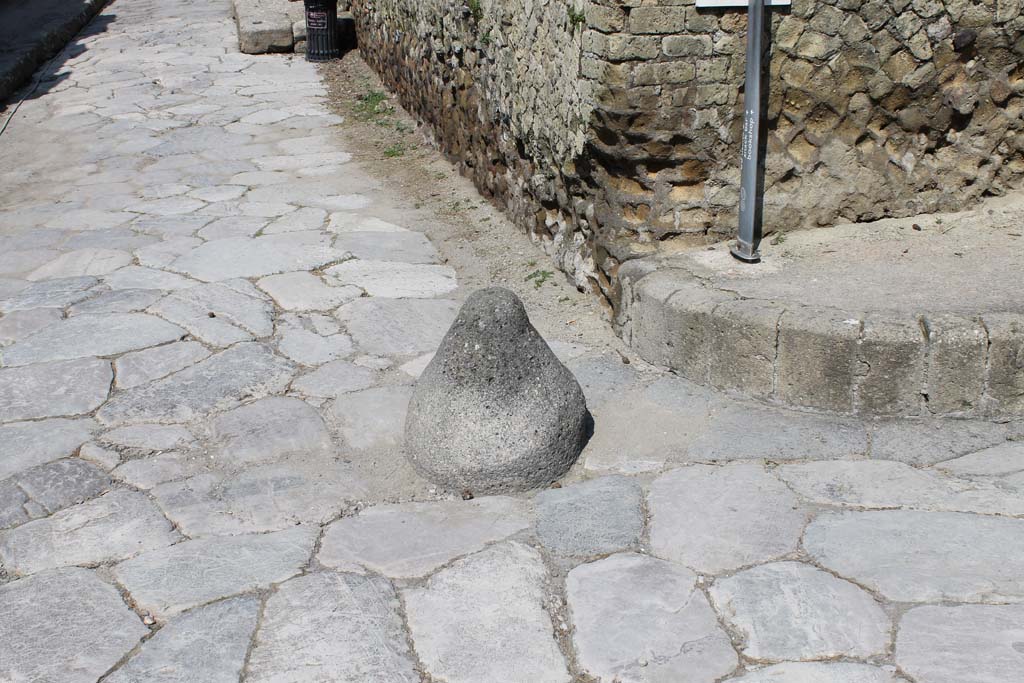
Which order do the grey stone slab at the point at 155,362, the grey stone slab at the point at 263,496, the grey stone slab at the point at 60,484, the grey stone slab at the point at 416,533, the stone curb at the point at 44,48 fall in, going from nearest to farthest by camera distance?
the grey stone slab at the point at 416,533 → the grey stone slab at the point at 263,496 → the grey stone slab at the point at 60,484 → the grey stone slab at the point at 155,362 → the stone curb at the point at 44,48

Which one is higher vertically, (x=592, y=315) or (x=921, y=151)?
(x=921, y=151)

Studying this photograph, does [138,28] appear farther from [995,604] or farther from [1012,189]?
[995,604]

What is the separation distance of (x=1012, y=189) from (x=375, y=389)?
9.09 ft

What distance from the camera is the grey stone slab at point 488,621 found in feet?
8.23

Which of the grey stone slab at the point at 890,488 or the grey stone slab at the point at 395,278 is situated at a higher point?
the grey stone slab at the point at 395,278

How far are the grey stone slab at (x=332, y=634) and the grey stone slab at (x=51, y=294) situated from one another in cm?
257

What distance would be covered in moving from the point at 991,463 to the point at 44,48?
10.6m

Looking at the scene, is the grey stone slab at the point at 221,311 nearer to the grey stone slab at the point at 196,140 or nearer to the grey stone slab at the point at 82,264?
the grey stone slab at the point at 82,264

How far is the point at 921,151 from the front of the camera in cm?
420

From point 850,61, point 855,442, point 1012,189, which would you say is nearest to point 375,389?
point 855,442

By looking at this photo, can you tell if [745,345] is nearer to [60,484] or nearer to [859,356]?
[859,356]

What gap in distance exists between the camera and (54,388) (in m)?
3.97

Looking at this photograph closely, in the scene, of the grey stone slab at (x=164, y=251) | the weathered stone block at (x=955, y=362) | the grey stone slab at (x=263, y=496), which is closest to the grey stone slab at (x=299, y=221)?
the grey stone slab at (x=164, y=251)

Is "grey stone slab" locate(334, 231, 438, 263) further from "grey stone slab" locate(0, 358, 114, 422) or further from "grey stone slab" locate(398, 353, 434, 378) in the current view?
"grey stone slab" locate(0, 358, 114, 422)
